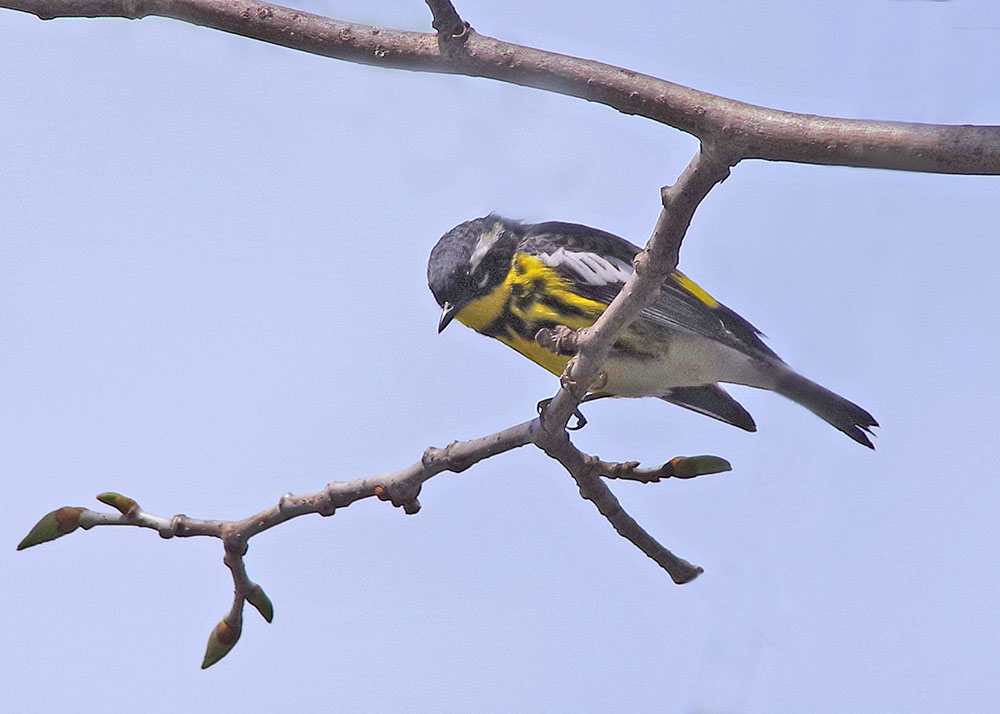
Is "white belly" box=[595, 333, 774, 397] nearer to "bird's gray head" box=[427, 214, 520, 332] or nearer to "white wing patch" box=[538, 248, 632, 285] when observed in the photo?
"white wing patch" box=[538, 248, 632, 285]

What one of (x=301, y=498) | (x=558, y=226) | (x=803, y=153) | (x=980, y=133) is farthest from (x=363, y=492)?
(x=558, y=226)

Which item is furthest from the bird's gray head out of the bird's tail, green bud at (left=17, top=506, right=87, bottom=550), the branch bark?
green bud at (left=17, top=506, right=87, bottom=550)

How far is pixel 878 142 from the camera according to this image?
214 cm

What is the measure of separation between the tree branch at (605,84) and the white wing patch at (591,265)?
265 centimetres

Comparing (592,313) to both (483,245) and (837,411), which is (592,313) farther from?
Result: (837,411)

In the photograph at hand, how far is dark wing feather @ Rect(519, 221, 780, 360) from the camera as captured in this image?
4945 mm

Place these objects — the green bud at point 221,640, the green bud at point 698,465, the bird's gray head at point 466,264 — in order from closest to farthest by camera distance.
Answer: the green bud at point 221,640, the green bud at point 698,465, the bird's gray head at point 466,264

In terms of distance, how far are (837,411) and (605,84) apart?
270 centimetres

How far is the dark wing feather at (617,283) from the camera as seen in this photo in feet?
16.2

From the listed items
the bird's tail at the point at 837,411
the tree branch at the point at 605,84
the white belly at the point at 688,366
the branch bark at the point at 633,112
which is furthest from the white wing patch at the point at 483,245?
the tree branch at the point at 605,84

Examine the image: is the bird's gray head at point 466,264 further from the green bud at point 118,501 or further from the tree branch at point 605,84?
the tree branch at point 605,84

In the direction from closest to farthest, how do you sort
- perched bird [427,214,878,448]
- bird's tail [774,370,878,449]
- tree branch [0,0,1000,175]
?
1. tree branch [0,0,1000,175]
2. bird's tail [774,370,878,449]
3. perched bird [427,214,878,448]

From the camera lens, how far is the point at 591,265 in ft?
16.6

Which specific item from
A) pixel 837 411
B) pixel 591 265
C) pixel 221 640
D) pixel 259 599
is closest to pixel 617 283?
pixel 591 265
